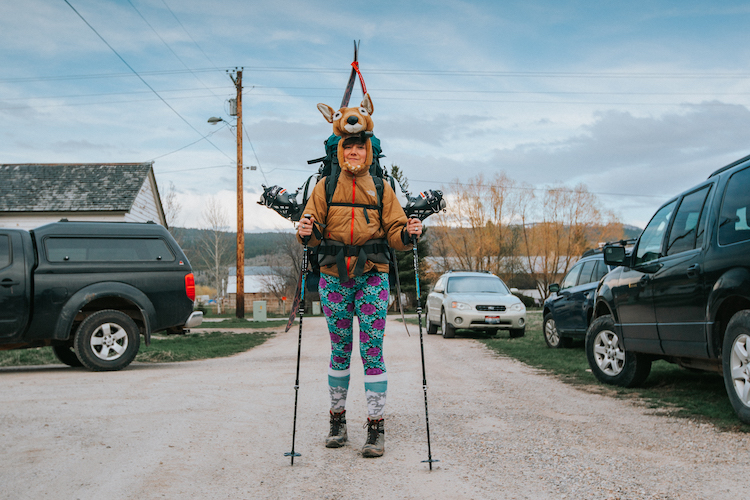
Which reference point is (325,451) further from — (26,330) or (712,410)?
(26,330)

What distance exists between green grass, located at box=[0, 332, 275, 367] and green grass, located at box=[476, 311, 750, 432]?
18.7 feet

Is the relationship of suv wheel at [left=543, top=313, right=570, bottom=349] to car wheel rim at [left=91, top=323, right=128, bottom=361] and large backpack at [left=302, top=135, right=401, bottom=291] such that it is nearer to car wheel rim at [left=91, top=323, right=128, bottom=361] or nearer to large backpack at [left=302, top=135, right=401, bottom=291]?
car wheel rim at [left=91, top=323, right=128, bottom=361]

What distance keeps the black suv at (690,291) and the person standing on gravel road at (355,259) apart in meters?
2.51

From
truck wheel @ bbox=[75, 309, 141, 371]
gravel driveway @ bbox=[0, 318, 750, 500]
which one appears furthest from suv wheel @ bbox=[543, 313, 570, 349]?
truck wheel @ bbox=[75, 309, 141, 371]

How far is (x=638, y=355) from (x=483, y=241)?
4575cm

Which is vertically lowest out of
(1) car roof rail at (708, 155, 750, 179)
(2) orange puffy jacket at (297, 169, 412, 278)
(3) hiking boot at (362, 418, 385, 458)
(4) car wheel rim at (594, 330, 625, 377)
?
(3) hiking boot at (362, 418, 385, 458)

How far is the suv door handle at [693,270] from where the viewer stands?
17.3ft

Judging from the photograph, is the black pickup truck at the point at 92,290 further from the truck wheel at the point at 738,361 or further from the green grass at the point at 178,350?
the truck wheel at the point at 738,361

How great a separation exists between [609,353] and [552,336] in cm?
488

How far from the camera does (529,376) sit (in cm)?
846

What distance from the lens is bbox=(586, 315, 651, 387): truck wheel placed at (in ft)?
22.9

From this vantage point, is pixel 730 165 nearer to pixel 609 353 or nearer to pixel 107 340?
pixel 609 353

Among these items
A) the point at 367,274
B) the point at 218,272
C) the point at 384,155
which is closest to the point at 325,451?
the point at 367,274

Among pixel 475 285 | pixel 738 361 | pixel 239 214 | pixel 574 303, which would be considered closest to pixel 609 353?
pixel 738 361
